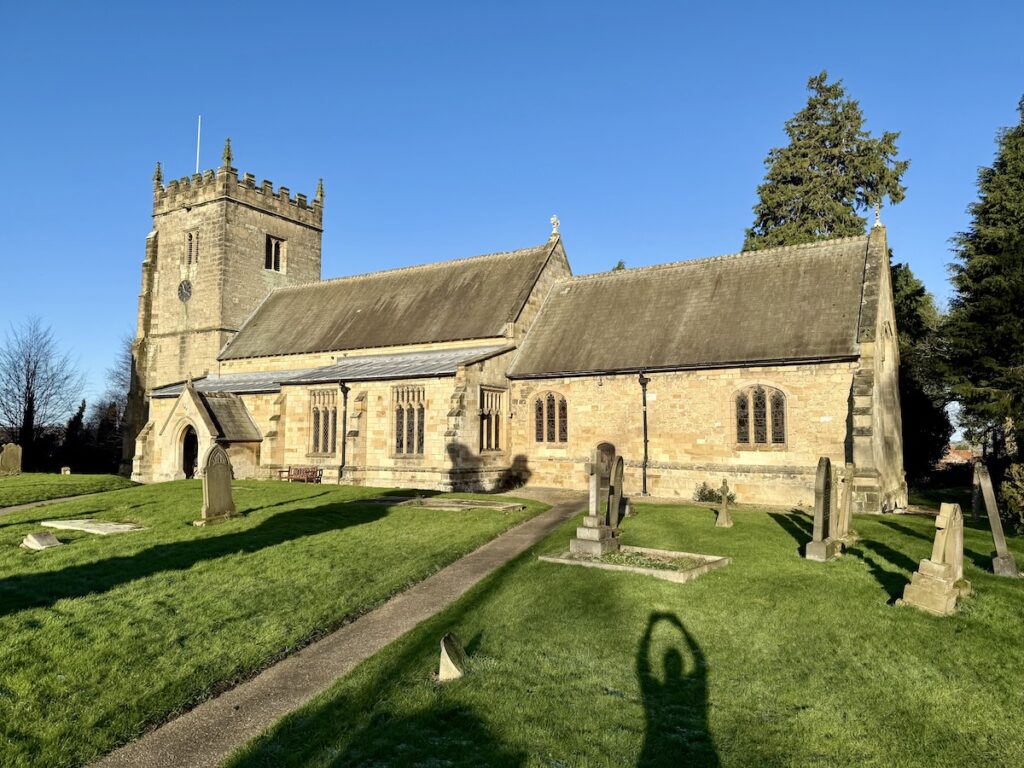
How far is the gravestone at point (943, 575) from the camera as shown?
9.16 metres

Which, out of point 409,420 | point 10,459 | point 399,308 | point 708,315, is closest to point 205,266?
point 399,308

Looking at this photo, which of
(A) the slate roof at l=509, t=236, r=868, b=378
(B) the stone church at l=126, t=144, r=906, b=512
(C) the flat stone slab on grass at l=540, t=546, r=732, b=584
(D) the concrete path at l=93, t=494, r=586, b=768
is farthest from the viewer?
(A) the slate roof at l=509, t=236, r=868, b=378

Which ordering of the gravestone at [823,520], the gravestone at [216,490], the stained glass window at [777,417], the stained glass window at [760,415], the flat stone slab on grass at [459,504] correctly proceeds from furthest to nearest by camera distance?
the stained glass window at [760,415] < the stained glass window at [777,417] < the flat stone slab on grass at [459,504] < the gravestone at [216,490] < the gravestone at [823,520]

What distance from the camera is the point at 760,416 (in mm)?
22969

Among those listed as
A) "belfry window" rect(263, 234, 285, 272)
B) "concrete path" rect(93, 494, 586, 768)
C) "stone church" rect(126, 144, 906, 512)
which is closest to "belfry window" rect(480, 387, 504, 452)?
"stone church" rect(126, 144, 906, 512)

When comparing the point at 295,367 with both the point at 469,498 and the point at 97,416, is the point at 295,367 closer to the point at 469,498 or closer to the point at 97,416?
the point at 469,498

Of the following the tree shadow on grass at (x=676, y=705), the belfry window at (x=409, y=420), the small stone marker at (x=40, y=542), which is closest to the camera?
the tree shadow on grass at (x=676, y=705)

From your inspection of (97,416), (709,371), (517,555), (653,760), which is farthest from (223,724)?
(97,416)

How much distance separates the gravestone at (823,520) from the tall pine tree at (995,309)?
1076 cm

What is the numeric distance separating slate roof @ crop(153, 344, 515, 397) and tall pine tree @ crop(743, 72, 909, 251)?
65.8 ft

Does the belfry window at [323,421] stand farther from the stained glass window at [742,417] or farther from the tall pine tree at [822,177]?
the tall pine tree at [822,177]

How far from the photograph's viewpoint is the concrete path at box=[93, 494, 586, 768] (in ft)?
20.4

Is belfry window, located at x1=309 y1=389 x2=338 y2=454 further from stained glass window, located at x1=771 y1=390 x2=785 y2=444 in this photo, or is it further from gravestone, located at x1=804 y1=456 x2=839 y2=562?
gravestone, located at x1=804 y1=456 x2=839 y2=562

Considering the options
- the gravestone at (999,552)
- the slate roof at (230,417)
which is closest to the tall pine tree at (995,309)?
the gravestone at (999,552)
